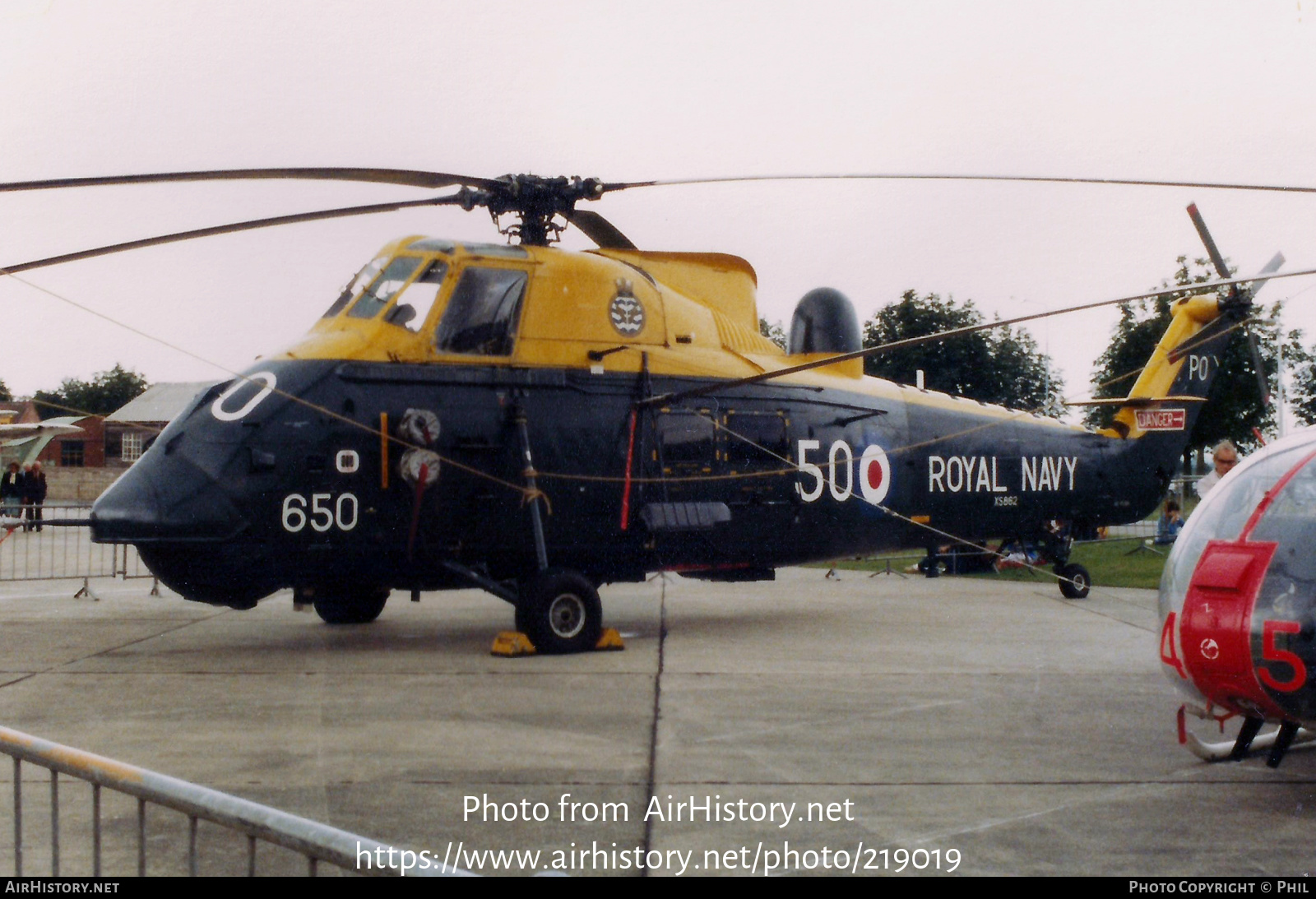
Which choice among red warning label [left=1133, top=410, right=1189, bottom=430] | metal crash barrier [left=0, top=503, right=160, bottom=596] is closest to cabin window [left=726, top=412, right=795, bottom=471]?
red warning label [left=1133, top=410, right=1189, bottom=430]

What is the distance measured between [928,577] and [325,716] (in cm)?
1271

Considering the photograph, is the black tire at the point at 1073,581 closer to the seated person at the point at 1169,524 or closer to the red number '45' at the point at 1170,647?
the seated person at the point at 1169,524

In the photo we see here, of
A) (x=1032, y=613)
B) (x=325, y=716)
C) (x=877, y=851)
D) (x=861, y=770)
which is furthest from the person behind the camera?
(x=1032, y=613)

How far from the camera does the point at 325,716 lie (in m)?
7.84

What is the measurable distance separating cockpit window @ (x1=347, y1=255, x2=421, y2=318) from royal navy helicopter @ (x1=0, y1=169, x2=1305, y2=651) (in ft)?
0.06

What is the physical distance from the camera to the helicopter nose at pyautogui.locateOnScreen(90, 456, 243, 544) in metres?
9.55

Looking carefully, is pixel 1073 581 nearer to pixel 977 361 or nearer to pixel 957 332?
pixel 957 332

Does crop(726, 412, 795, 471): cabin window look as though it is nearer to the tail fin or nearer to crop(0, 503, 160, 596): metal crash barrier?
the tail fin

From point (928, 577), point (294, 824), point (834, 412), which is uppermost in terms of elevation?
point (834, 412)

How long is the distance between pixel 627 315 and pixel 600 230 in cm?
89

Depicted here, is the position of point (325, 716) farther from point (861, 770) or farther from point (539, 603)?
point (861, 770)

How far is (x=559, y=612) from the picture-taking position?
34.0 feet

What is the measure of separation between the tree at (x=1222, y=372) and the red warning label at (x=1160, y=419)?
5.70 meters
